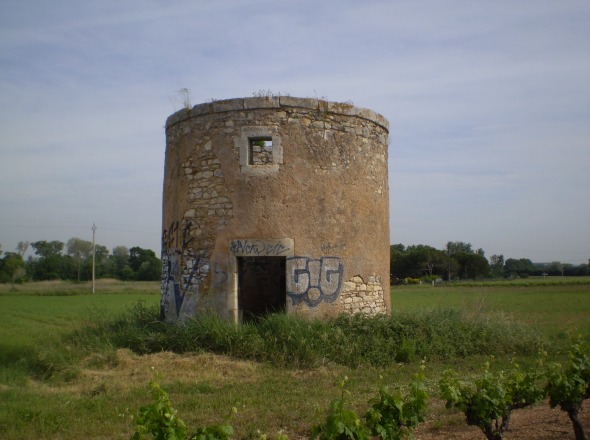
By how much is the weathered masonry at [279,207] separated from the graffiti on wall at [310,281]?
0.02m

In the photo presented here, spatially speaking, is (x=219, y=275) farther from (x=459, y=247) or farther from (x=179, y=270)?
(x=459, y=247)

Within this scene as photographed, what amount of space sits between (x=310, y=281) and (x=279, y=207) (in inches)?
52.8

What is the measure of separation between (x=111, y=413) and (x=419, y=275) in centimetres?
5120

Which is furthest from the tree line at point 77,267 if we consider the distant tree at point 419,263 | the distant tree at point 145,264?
the distant tree at point 419,263

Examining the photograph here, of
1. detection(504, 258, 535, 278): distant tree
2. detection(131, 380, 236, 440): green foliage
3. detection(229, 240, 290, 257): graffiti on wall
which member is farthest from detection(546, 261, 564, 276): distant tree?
detection(131, 380, 236, 440): green foliage

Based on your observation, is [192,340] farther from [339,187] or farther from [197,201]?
[339,187]

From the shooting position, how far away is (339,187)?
9.60 meters

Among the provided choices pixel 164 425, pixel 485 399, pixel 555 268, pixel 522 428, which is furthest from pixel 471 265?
pixel 164 425

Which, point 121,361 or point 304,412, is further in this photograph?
point 121,361

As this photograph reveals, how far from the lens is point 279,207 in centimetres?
930

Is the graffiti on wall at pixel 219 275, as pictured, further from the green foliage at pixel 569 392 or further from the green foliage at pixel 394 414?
the green foliage at pixel 569 392

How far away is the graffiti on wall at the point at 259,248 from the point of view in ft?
30.1

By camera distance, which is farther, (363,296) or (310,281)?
(363,296)

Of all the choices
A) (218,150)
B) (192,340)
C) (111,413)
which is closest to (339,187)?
(218,150)
